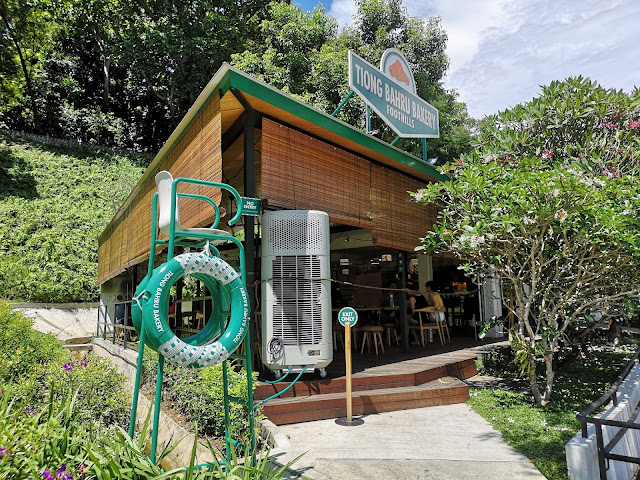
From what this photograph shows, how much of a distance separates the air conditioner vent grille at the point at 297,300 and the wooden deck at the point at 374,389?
55 centimetres

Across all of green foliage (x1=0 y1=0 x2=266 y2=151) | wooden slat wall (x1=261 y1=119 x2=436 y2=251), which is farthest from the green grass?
green foliage (x1=0 y1=0 x2=266 y2=151)

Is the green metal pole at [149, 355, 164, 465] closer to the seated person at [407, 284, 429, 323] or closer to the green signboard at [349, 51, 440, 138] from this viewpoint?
the green signboard at [349, 51, 440, 138]

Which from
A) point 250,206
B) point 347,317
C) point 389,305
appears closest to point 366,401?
point 347,317

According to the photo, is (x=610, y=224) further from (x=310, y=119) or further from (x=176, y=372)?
(x=176, y=372)

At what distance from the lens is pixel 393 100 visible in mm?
8852

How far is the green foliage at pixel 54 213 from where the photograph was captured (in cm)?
1398

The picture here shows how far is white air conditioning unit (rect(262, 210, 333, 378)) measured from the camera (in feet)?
17.7

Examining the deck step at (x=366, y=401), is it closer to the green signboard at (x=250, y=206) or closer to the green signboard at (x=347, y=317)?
the green signboard at (x=347, y=317)

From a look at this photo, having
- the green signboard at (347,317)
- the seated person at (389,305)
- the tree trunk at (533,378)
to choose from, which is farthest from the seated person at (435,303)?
the green signboard at (347,317)

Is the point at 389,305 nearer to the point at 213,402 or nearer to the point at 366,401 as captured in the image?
the point at 366,401

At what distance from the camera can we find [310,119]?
A: 5.97 metres

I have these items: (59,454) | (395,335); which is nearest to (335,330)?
(395,335)

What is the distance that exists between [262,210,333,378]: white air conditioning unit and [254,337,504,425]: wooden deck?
10.4 inches

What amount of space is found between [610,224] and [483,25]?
674cm
